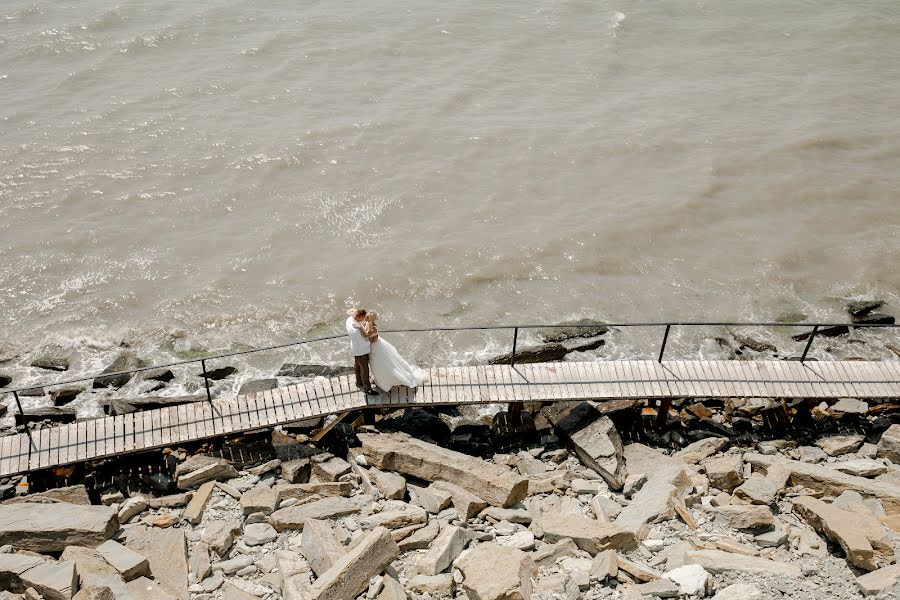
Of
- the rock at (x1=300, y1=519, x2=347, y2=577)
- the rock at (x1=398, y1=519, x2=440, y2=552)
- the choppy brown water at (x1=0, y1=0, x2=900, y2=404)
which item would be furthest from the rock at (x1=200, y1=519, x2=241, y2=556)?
the choppy brown water at (x1=0, y1=0, x2=900, y2=404)

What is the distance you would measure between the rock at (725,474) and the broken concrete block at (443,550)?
3.91 meters

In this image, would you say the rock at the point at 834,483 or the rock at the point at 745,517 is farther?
the rock at the point at 834,483

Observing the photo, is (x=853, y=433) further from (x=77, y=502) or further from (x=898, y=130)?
(x=898, y=130)

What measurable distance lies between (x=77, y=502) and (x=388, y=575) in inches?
207

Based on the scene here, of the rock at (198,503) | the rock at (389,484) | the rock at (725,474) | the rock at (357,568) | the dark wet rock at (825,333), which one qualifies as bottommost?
the dark wet rock at (825,333)

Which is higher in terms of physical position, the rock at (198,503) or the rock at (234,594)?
the rock at (234,594)

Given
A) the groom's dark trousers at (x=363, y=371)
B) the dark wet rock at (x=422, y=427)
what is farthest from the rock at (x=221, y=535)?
the dark wet rock at (x=422, y=427)

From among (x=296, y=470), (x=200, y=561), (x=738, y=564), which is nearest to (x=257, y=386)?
(x=296, y=470)

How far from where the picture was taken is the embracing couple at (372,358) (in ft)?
37.2

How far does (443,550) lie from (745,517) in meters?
4.02

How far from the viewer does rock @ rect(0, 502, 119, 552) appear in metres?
9.27

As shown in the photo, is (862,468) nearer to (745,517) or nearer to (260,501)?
(745,517)

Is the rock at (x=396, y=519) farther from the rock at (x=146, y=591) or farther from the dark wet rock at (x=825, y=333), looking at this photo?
the dark wet rock at (x=825, y=333)

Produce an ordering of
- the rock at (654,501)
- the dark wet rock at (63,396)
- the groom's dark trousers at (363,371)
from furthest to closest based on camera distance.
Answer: the dark wet rock at (63,396), the groom's dark trousers at (363,371), the rock at (654,501)
